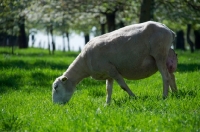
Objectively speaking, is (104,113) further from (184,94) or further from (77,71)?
(77,71)

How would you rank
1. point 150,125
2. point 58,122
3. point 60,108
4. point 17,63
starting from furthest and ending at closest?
1. point 17,63
2. point 60,108
3. point 58,122
4. point 150,125

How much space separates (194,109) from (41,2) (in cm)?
1659

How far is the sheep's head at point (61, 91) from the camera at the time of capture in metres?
8.90

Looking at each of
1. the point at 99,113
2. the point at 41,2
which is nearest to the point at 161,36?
the point at 99,113

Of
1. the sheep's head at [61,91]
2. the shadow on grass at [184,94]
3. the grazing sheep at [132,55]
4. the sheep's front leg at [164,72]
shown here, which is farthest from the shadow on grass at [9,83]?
the shadow on grass at [184,94]

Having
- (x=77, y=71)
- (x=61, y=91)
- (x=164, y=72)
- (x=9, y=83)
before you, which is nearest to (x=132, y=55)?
(x=164, y=72)

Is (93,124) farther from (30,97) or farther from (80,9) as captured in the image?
(80,9)

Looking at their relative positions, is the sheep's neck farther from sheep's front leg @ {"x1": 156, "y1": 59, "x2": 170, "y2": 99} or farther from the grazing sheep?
sheep's front leg @ {"x1": 156, "y1": 59, "x2": 170, "y2": 99}

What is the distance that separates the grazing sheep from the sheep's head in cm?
2

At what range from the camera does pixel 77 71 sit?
9047 mm

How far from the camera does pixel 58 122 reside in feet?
19.9

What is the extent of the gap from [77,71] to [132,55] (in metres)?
1.45

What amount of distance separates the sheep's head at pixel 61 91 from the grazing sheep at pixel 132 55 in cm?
2

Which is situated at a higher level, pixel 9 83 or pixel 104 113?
pixel 104 113
